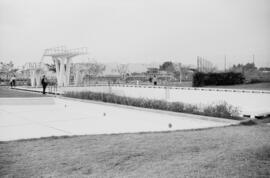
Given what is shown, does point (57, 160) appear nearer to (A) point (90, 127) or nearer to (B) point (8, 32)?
(B) point (8, 32)

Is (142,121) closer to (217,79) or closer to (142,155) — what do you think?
(142,155)

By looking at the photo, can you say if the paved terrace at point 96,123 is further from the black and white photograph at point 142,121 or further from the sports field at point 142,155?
the sports field at point 142,155

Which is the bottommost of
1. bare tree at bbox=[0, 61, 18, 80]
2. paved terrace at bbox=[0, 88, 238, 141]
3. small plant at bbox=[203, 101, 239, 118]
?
paved terrace at bbox=[0, 88, 238, 141]

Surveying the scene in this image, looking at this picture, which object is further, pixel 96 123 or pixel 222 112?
pixel 222 112

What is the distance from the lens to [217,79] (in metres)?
27.8

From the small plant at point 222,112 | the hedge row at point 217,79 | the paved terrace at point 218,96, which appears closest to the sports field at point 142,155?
the small plant at point 222,112

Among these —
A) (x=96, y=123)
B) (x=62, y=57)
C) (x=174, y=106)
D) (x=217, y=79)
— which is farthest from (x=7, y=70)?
(x=96, y=123)

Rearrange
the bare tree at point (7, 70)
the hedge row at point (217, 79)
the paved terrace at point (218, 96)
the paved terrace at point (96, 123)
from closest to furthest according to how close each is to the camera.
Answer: the paved terrace at point (96, 123) → the paved terrace at point (218, 96) → the hedge row at point (217, 79) → the bare tree at point (7, 70)

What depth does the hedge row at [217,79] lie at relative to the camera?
27.2 metres

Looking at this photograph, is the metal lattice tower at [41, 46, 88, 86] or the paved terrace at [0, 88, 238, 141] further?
the metal lattice tower at [41, 46, 88, 86]

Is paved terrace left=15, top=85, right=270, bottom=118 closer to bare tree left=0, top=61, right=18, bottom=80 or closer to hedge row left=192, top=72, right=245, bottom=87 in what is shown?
hedge row left=192, top=72, right=245, bottom=87

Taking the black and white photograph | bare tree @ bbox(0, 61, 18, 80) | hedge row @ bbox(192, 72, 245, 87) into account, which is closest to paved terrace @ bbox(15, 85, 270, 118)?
the black and white photograph

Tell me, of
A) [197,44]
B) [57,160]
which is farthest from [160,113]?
[57,160]

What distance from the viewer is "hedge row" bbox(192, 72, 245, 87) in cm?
2717
